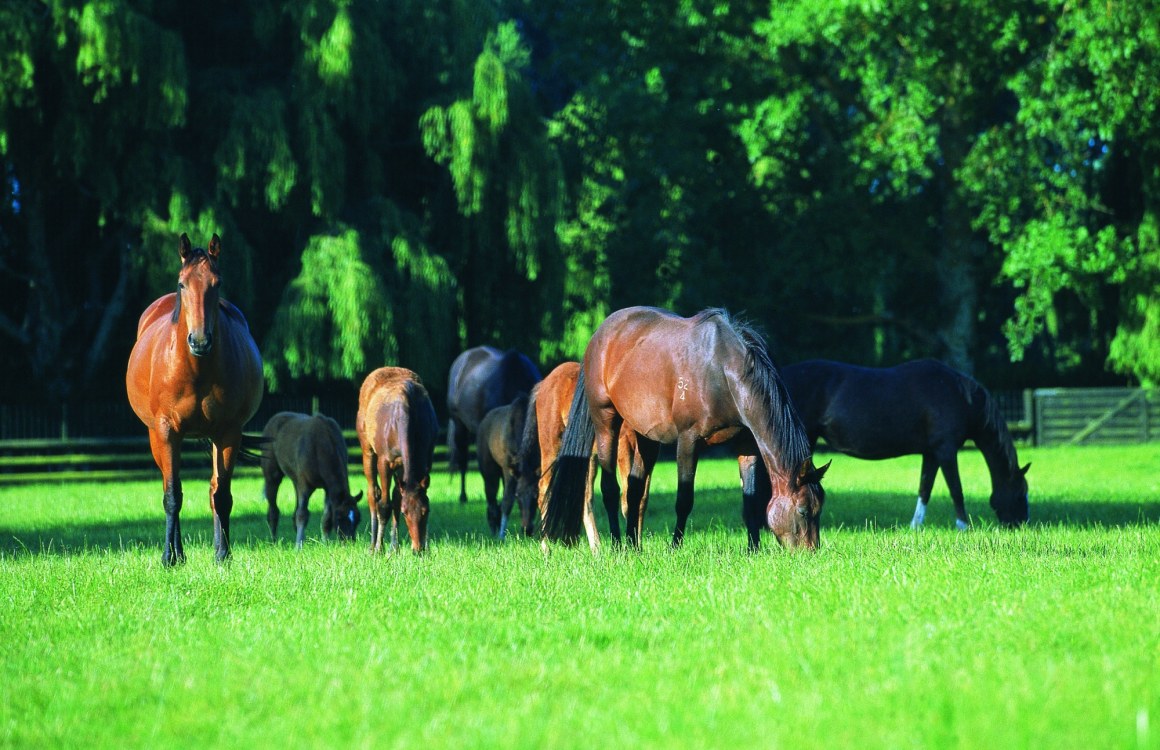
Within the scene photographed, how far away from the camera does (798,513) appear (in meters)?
8.61

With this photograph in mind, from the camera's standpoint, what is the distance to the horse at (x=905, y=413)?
13211 millimetres

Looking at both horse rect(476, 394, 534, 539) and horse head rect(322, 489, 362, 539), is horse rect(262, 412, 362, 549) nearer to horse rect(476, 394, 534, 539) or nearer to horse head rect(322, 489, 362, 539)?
horse head rect(322, 489, 362, 539)

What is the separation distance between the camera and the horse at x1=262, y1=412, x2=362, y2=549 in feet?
41.4

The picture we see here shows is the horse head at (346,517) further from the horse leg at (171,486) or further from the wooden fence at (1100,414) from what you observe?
the wooden fence at (1100,414)

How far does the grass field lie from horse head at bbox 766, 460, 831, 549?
0.27 meters

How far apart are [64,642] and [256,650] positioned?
1114 mm

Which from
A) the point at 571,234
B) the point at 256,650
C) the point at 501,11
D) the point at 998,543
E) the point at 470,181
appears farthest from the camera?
the point at 501,11

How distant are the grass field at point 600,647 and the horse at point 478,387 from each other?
8874 millimetres

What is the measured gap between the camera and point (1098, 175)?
103 feet

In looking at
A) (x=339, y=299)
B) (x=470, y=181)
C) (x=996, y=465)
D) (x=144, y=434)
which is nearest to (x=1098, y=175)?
(x=470, y=181)

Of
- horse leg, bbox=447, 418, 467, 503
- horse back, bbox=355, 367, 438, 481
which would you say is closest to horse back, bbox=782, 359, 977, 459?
horse back, bbox=355, 367, 438, 481

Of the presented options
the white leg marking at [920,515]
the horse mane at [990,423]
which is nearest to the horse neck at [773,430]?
the white leg marking at [920,515]

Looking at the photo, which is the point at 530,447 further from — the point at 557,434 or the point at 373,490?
the point at 373,490

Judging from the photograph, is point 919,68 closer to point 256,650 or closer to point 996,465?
point 996,465
